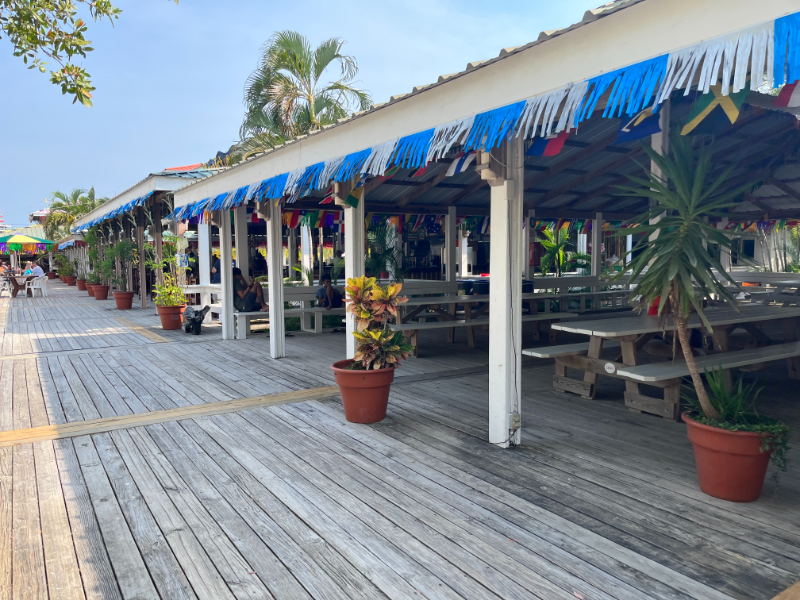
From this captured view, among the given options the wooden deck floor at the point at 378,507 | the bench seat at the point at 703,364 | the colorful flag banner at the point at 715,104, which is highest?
the colorful flag banner at the point at 715,104

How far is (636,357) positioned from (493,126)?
2.89 m

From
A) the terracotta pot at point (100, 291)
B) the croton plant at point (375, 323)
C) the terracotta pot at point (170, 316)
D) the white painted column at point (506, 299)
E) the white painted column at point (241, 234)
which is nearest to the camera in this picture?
the white painted column at point (506, 299)

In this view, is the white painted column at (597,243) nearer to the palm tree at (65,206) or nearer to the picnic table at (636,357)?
the picnic table at (636,357)

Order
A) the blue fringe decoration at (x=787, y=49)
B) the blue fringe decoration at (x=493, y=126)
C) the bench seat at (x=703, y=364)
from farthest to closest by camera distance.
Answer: the bench seat at (x=703, y=364)
the blue fringe decoration at (x=493, y=126)
the blue fringe decoration at (x=787, y=49)

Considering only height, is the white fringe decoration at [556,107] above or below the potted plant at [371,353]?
above

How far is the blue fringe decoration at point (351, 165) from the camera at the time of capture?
4.71m

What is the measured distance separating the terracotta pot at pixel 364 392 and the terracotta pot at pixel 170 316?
23.1 feet

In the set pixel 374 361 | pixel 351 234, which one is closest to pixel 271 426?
pixel 374 361

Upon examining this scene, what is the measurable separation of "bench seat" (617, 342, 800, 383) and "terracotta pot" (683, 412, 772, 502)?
36.6 inches

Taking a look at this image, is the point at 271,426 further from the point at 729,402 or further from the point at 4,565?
the point at 729,402

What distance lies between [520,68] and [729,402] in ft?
7.31

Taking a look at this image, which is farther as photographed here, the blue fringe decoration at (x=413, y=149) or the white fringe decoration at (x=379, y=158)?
the white fringe decoration at (x=379, y=158)

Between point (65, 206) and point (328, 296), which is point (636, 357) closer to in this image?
point (328, 296)

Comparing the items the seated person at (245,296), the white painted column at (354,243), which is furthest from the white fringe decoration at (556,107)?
the seated person at (245,296)
